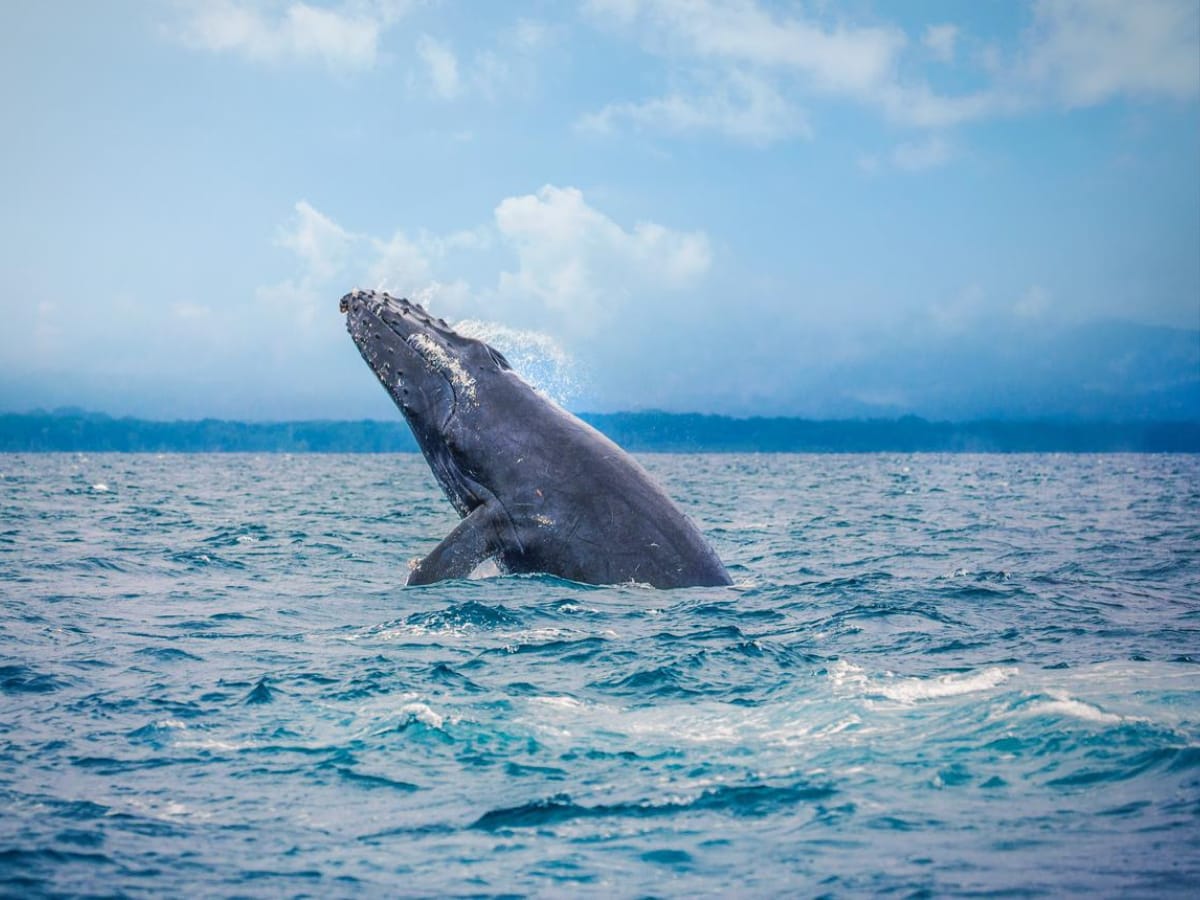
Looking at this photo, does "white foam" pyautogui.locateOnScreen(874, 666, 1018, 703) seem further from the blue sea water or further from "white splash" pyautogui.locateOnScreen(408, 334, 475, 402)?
"white splash" pyautogui.locateOnScreen(408, 334, 475, 402)

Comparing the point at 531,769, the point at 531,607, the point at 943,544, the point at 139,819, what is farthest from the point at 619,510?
the point at 943,544

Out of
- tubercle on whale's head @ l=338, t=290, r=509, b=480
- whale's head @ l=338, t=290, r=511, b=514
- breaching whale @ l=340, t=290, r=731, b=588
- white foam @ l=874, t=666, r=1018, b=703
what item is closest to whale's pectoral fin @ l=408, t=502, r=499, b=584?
breaching whale @ l=340, t=290, r=731, b=588

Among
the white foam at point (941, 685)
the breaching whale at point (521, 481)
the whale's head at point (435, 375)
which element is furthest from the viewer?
the whale's head at point (435, 375)

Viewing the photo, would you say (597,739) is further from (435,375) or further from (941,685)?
(435,375)

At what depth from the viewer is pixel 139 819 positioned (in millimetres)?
5145

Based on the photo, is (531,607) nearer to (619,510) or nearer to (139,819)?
(619,510)

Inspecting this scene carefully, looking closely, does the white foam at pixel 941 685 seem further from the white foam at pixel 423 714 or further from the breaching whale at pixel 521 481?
the breaching whale at pixel 521 481

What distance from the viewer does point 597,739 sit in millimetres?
6461

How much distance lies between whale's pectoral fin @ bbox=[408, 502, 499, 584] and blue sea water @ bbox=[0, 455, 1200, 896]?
43 cm

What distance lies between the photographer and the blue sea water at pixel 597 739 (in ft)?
15.1

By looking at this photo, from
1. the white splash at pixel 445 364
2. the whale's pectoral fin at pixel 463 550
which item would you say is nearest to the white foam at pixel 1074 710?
the whale's pectoral fin at pixel 463 550

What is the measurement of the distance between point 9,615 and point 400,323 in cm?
500

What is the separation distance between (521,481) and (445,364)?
62.2 inches

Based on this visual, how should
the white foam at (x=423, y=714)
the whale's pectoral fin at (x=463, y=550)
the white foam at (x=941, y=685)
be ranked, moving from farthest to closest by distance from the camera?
the whale's pectoral fin at (x=463, y=550), the white foam at (x=941, y=685), the white foam at (x=423, y=714)
